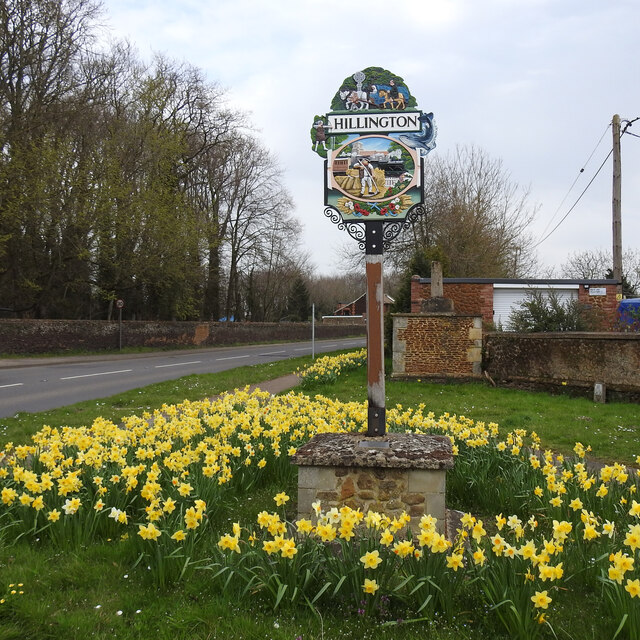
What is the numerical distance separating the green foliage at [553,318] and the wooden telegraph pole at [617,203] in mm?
3791

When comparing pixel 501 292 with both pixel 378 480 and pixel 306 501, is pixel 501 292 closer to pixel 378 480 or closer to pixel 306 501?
pixel 378 480

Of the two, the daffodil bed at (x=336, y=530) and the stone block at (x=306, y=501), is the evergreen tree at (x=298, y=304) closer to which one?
the daffodil bed at (x=336, y=530)

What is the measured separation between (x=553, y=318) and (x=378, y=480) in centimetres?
1289

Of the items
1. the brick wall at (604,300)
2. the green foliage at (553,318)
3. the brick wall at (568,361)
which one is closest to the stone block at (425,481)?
the brick wall at (568,361)

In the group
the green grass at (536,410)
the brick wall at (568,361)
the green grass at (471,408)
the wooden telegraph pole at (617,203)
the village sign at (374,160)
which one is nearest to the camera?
the village sign at (374,160)

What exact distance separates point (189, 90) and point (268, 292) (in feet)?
73.9

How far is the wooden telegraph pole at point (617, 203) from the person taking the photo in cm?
1834

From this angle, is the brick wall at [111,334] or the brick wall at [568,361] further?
the brick wall at [111,334]

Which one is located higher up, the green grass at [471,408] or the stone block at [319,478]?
the stone block at [319,478]

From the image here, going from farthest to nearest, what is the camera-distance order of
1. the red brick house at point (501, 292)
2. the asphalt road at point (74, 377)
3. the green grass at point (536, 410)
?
the red brick house at point (501, 292), the asphalt road at point (74, 377), the green grass at point (536, 410)

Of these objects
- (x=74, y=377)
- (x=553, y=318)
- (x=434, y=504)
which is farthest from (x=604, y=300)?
(x=434, y=504)

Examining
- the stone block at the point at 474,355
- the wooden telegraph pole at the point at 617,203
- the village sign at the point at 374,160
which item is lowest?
the stone block at the point at 474,355

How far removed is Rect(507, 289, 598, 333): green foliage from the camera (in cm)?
1505

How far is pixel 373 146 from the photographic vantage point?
443 centimetres
